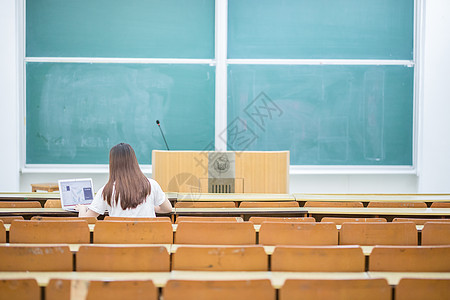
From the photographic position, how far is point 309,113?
21.5 ft

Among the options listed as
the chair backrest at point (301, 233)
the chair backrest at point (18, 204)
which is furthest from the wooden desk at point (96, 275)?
the chair backrest at point (18, 204)

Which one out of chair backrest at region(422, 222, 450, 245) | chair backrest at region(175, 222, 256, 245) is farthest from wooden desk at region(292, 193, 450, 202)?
chair backrest at region(175, 222, 256, 245)

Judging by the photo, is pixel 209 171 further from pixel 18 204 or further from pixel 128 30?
pixel 128 30

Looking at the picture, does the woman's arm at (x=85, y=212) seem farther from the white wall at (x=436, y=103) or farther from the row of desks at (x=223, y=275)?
the white wall at (x=436, y=103)

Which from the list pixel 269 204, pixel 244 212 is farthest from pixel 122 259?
pixel 269 204

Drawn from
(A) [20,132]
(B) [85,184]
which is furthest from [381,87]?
(A) [20,132]

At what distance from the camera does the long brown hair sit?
2854 mm

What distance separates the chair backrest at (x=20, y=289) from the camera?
1636 millimetres

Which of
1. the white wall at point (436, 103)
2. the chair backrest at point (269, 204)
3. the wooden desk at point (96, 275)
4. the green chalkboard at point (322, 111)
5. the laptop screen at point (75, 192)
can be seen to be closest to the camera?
the wooden desk at point (96, 275)

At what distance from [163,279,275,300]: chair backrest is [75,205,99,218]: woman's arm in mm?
1507

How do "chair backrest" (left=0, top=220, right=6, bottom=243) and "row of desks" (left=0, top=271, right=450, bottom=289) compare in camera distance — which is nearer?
"row of desks" (left=0, top=271, right=450, bottom=289)

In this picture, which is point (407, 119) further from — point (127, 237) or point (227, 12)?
point (127, 237)

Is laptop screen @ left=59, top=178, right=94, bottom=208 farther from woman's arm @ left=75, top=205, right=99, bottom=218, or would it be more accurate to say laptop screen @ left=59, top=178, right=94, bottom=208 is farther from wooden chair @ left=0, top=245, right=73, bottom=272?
wooden chair @ left=0, top=245, right=73, bottom=272

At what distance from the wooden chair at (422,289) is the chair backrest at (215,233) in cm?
92
